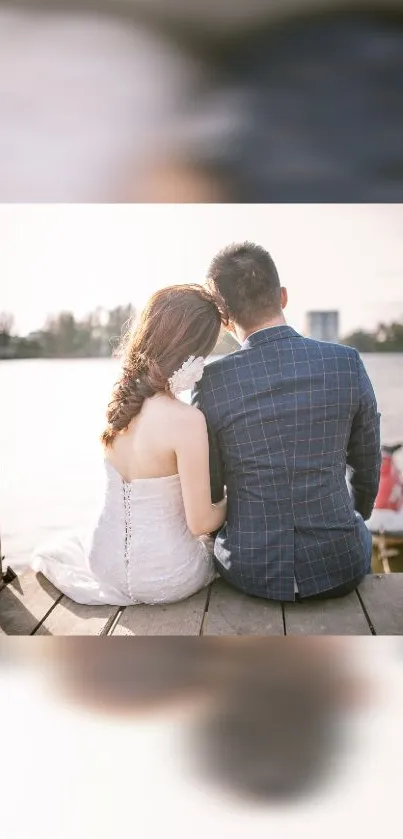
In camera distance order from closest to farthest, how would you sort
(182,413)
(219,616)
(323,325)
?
(182,413) → (219,616) → (323,325)

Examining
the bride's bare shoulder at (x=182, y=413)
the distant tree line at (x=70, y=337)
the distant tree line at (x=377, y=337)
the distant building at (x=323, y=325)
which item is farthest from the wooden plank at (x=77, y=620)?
the distant tree line at (x=377, y=337)

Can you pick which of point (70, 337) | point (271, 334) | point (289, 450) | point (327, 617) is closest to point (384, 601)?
point (327, 617)

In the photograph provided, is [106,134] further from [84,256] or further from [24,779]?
[84,256]

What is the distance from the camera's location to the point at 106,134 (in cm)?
309

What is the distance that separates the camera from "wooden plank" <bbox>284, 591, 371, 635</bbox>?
261 cm

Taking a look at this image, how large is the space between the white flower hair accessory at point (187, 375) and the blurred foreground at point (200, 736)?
942 millimetres

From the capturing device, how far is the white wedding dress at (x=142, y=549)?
9.06 feet

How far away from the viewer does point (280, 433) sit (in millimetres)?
2605

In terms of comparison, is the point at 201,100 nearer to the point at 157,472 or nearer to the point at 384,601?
the point at 157,472

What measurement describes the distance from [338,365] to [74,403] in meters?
7.11

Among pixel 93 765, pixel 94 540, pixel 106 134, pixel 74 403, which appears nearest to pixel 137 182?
pixel 106 134

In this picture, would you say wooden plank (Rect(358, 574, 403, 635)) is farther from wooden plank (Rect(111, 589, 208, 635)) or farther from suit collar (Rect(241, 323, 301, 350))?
suit collar (Rect(241, 323, 301, 350))

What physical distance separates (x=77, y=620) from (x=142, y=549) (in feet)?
1.09

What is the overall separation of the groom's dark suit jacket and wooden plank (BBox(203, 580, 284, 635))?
0.05m
